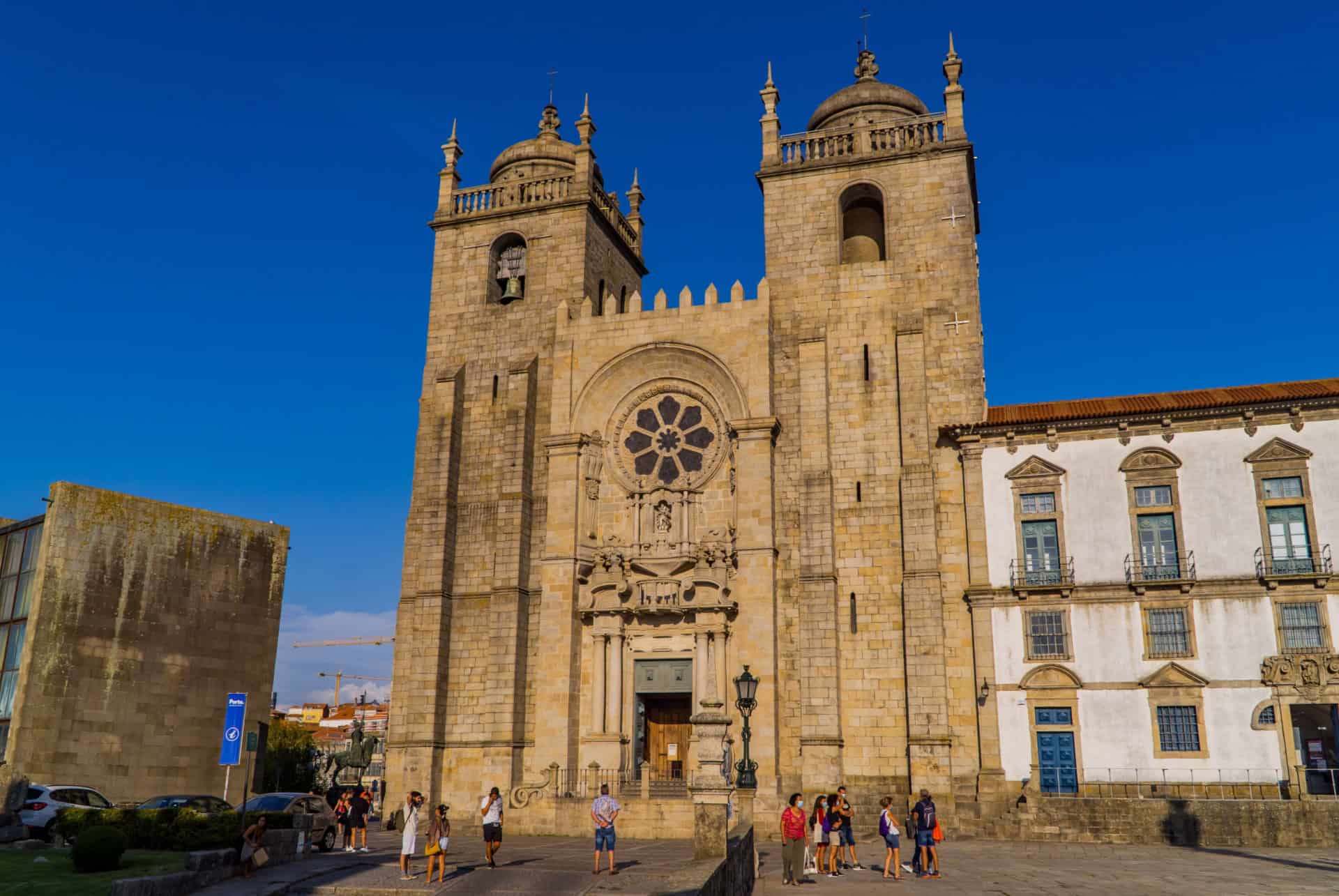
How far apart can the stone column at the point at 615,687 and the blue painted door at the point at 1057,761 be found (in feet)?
37.3

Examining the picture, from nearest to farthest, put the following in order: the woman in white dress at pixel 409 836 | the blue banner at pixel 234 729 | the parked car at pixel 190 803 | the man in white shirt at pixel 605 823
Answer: the woman in white dress at pixel 409 836, the man in white shirt at pixel 605 823, the parked car at pixel 190 803, the blue banner at pixel 234 729

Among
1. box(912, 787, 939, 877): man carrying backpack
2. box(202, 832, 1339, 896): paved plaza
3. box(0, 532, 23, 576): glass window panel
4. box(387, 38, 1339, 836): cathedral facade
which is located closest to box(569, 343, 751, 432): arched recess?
box(387, 38, 1339, 836): cathedral facade

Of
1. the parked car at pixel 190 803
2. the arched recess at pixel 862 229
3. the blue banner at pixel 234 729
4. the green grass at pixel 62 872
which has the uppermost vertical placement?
the arched recess at pixel 862 229

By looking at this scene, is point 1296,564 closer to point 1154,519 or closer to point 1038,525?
point 1154,519

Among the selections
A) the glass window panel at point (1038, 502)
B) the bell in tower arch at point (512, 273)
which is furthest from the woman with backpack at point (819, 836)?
the bell in tower arch at point (512, 273)

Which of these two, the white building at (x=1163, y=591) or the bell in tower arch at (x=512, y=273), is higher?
the bell in tower arch at (x=512, y=273)

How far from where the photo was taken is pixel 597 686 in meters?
31.6

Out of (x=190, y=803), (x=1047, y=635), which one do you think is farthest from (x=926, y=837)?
(x=190, y=803)

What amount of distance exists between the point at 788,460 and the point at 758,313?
4646 millimetres

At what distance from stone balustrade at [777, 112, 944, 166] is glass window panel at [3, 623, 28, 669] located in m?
27.4

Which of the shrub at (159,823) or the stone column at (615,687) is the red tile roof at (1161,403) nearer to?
the stone column at (615,687)

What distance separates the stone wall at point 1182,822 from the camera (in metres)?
23.0

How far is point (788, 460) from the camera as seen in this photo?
32094mm

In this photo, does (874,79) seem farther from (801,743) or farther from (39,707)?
(39,707)
